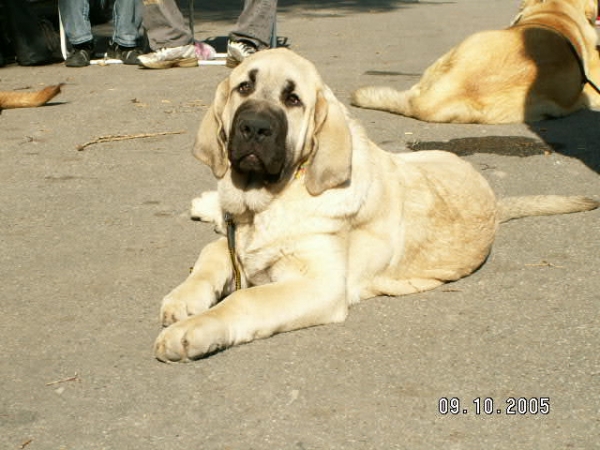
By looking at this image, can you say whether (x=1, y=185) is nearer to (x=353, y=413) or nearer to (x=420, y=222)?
(x=420, y=222)

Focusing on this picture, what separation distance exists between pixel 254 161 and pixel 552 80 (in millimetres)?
4552

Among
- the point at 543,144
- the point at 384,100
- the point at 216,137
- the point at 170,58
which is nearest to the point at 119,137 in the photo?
the point at 384,100

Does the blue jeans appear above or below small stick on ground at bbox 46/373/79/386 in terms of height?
below

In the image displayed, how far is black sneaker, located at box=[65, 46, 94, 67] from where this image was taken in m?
9.84

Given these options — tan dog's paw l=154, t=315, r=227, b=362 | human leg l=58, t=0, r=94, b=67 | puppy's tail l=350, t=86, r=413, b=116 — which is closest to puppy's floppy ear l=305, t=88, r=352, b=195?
tan dog's paw l=154, t=315, r=227, b=362

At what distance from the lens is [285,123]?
150 inches

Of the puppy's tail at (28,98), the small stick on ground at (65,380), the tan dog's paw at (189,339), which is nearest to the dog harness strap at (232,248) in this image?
the tan dog's paw at (189,339)

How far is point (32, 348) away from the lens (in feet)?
11.8

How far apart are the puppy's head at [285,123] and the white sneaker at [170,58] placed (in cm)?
578

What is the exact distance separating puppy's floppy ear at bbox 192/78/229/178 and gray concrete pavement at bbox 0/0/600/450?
63cm

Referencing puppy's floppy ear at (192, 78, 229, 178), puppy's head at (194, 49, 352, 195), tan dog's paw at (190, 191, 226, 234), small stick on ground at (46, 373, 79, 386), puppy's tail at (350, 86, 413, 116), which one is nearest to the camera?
small stick on ground at (46, 373, 79, 386)

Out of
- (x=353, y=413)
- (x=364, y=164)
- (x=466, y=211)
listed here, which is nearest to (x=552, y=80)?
(x=466, y=211)

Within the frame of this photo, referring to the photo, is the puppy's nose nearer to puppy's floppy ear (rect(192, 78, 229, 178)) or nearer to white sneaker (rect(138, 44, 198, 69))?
puppy's floppy ear (rect(192, 78, 229, 178))

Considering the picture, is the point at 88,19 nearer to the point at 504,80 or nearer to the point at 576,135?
the point at 504,80
